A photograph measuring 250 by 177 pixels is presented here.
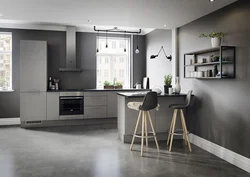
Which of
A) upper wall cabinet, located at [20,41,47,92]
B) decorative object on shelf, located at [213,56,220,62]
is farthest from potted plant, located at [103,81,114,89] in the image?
decorative object on shelf, located at [213,56,220,62]

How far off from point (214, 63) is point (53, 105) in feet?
13.7

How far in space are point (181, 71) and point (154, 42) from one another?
73.8 inches

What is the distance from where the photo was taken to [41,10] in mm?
4062

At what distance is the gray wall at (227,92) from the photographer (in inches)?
133

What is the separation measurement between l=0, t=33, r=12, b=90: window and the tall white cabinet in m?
0.78

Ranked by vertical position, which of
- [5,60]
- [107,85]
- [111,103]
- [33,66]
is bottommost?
[111,103]

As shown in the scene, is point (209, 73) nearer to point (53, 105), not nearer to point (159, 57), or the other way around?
point (159, 57)

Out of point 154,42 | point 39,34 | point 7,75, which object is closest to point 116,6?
point 154,42

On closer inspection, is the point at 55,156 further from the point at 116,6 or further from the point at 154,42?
the point at 154,42

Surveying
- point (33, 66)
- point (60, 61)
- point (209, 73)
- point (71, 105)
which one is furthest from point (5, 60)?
point (209, 73)

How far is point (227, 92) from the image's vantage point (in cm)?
375

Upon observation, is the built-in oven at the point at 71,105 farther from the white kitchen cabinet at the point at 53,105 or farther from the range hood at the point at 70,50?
the range hood at the point at 70,50

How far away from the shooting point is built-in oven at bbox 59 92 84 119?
6316mm

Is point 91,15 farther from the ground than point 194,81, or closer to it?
farther from the ground
